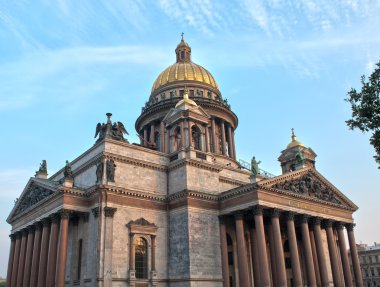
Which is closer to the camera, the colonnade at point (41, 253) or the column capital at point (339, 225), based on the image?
the colonnade at point (41, 253)

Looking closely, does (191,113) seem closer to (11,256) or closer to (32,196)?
(32,196)

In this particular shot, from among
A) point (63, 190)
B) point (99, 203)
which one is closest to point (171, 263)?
point (99, 203)

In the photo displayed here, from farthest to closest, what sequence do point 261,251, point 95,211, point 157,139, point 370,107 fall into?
point 157,139 → point 261,251 → point 95,211 → point 370,107

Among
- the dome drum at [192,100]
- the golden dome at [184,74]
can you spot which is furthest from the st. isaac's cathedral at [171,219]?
the golden dome at [184,74]

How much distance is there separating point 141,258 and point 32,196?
14.2 metres

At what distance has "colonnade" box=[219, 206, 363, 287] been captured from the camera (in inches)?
1277

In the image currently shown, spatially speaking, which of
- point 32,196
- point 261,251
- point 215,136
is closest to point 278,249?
point 261,251

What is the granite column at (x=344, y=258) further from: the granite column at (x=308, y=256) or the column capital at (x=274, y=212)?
the column capital at (x=274, y=212)

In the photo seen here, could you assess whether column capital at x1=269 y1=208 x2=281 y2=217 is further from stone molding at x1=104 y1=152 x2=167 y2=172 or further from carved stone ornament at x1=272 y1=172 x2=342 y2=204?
stone molding at x1=104 y1=152 x2=167 y2=172

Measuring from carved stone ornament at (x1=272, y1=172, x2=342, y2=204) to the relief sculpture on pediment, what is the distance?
20.6 m

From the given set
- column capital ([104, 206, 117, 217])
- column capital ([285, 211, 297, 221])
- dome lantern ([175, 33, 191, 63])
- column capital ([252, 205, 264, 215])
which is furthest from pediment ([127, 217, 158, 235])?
dome lantern ([175, 33, 191, 63])

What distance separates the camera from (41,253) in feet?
112

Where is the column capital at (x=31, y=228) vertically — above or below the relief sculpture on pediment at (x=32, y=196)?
below

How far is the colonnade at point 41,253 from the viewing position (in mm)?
31306
